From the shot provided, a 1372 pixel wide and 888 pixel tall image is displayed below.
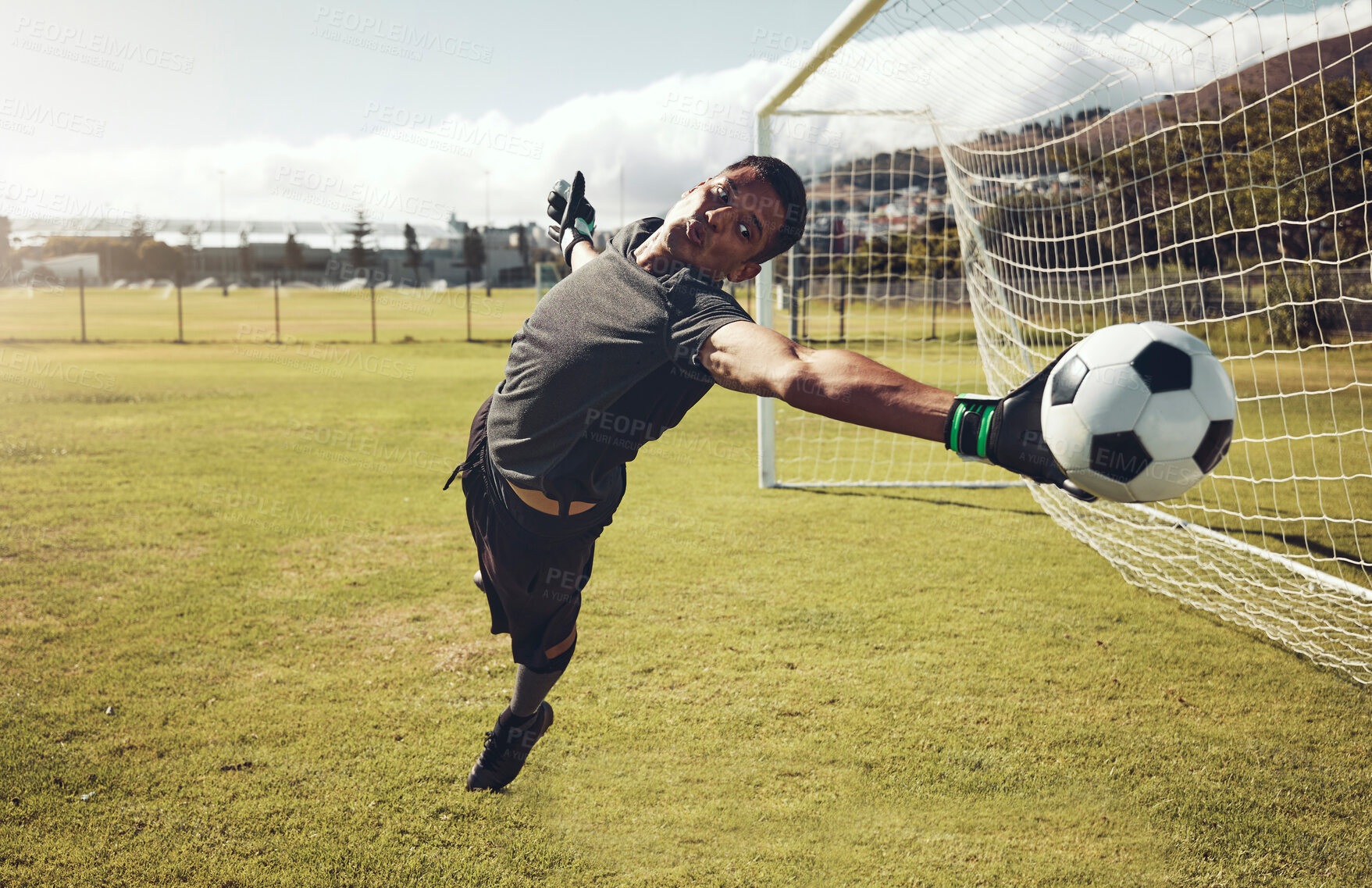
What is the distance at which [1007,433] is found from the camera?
4.87 feet

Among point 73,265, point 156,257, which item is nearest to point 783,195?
point 156,257

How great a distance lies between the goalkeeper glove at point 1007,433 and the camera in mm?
1468

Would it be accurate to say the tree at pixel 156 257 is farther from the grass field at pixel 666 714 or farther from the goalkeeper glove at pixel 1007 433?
the goalkeeper glove at pixel 1007 433

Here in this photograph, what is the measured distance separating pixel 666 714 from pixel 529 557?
1.16 m

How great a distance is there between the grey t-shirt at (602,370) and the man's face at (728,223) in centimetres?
11

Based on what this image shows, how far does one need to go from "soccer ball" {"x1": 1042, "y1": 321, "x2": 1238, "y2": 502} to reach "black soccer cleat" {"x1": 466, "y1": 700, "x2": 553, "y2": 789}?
2184 millimetres

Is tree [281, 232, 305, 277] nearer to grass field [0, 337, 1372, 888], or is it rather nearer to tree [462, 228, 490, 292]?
tree [462, 228, 490, 292]

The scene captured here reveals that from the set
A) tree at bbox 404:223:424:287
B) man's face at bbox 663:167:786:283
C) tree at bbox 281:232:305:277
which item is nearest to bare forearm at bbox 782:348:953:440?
man's face at bbox 663:167:786:283

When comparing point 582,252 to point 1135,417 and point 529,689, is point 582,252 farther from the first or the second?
point 1135,417

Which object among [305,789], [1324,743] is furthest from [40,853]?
[1324,743]

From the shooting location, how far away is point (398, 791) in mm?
3006

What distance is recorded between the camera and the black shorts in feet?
9.12

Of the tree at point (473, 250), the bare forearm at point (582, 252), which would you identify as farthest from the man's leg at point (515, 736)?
the tree at point (473, 250)

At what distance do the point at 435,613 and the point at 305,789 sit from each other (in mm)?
1788
